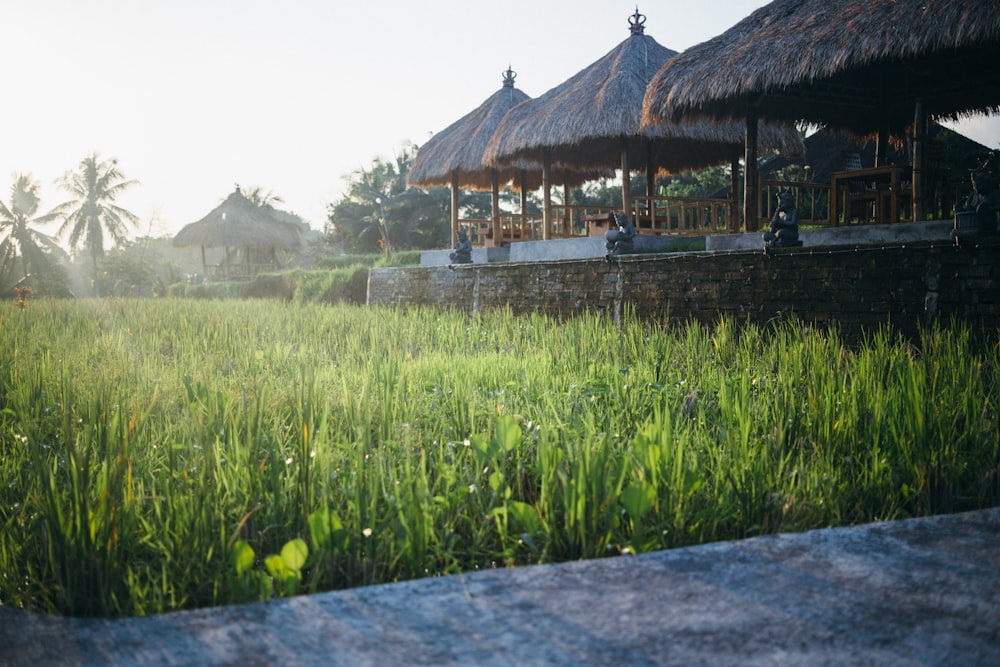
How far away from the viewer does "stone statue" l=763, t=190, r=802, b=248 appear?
5.30 metres

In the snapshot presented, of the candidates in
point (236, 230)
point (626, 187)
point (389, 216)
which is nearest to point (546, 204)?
point (626, 187)

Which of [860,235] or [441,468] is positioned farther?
[860,235]

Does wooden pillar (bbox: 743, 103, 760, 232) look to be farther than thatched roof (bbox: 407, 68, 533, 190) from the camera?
No

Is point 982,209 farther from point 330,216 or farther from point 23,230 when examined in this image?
point 23,230

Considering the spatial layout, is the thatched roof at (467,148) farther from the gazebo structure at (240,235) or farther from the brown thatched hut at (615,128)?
the gazebo structure at (240,235)

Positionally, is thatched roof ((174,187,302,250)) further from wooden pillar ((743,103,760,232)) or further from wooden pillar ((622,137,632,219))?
wooden pillar ((743,103,760,232))

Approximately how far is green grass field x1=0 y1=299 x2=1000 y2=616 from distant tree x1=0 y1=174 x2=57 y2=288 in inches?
950

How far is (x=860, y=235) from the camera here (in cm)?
666

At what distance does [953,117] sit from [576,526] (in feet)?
31.3

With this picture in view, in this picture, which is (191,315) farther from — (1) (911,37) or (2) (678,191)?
(2) (678,191)

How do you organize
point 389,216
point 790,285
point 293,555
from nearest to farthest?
1. point 293,555
2. point 790,285
3. point 389,216

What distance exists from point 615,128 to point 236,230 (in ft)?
52.3

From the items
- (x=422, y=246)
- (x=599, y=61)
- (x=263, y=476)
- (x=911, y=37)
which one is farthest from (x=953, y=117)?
(x=422, y=246)

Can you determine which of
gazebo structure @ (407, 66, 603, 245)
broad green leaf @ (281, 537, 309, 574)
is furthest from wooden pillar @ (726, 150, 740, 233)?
broad green leaf @ (281, 537, 309, 574)
